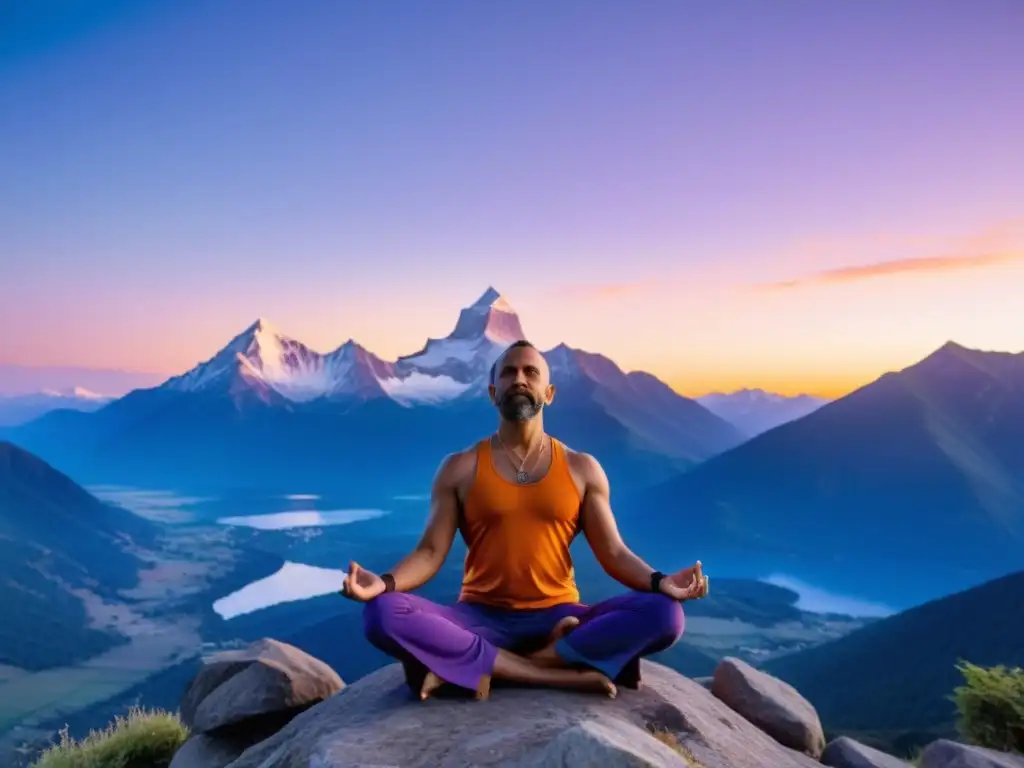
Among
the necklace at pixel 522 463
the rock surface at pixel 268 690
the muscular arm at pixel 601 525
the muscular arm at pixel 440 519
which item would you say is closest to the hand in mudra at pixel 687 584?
the muscular arm at pixel 601 525

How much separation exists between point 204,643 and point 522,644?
89.9m

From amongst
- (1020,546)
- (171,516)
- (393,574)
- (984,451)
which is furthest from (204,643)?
(984,451)

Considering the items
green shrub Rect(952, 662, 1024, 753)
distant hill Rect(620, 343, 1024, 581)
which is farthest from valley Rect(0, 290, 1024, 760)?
green shrub Rect(952, 662, 1024, 753)

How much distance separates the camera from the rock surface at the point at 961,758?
22.8ft

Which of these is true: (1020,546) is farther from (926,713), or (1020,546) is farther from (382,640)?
(382,640)

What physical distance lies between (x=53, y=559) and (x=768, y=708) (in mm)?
119100

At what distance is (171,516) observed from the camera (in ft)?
480

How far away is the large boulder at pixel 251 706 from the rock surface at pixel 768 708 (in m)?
4.40

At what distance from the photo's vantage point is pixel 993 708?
8883 mm

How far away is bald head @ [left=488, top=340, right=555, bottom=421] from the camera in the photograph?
559cm

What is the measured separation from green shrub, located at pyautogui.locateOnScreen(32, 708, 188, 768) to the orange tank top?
21.4 feet

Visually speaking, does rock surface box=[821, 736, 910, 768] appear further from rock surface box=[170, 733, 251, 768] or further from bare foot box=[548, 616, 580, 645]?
rock surface box=[170, 733, 251, 768]

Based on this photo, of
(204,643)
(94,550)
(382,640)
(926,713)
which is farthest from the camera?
(94,550)

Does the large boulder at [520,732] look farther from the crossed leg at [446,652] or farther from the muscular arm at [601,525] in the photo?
the muscular arm at [601,525]
